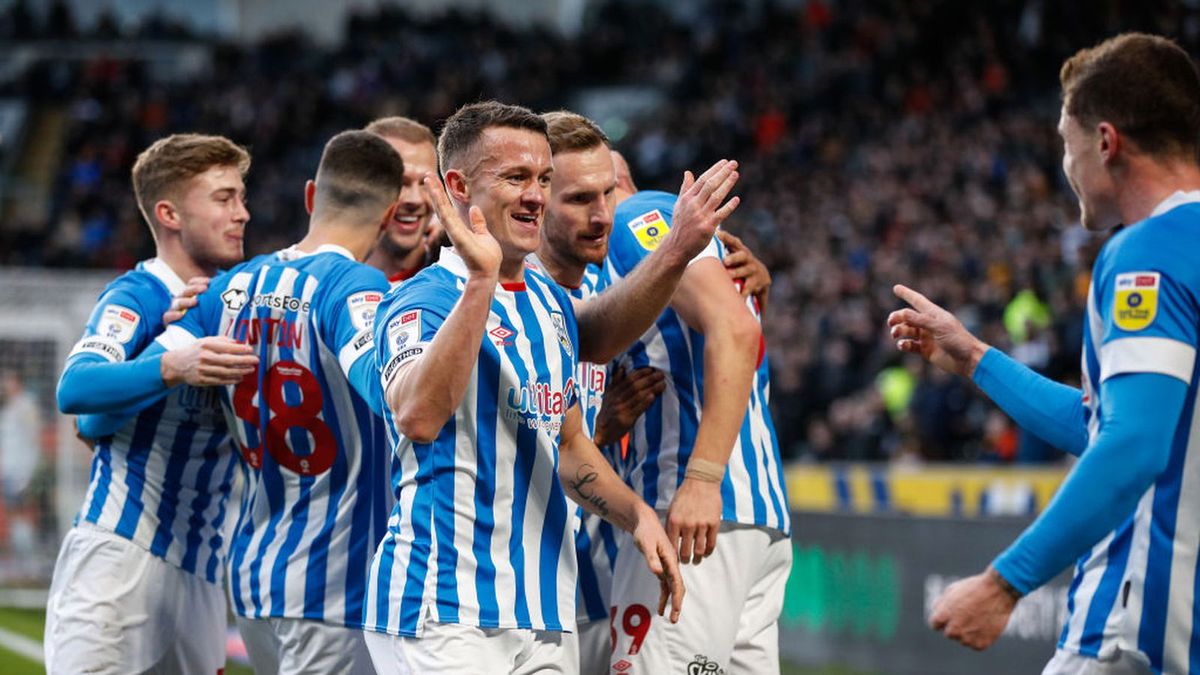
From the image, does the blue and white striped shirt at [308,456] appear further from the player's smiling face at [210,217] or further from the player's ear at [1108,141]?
the player's ear at [1108,141]

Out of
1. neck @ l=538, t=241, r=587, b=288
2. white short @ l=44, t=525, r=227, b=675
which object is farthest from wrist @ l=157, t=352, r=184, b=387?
neck @ l=538, t=241, r=587, b=288

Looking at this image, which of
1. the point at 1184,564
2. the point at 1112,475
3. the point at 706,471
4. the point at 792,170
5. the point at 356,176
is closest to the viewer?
the point at 1112,475

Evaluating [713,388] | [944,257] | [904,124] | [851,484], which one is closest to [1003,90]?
[904,124]

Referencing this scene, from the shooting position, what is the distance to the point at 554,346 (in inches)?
167

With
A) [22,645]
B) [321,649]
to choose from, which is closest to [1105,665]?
[321,649]

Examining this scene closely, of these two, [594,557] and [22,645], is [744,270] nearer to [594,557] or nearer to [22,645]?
[594,557]

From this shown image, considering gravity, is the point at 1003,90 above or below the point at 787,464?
above

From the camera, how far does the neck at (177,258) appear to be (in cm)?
589

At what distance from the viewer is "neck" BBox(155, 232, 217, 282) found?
5891 millimetres

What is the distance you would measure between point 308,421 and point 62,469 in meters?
12.9

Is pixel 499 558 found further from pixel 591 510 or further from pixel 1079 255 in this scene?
pixel 1079 255

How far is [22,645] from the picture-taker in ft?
39.6

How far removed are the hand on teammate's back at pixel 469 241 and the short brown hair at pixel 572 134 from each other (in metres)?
1.02

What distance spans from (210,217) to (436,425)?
Answer: 7.81 ft
